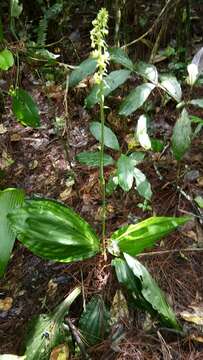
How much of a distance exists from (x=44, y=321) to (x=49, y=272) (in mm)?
316

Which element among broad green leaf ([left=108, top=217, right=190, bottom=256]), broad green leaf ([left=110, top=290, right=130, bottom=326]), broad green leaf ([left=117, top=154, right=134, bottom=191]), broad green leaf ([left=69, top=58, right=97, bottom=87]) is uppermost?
broad green leaf ([left=69, top=58, right=97, bottom=87])

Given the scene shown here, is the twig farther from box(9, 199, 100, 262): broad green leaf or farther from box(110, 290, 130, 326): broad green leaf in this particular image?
box(9, 199, 100, 262): broad green leaf

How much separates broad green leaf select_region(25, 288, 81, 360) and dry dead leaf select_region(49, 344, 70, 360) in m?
0.03

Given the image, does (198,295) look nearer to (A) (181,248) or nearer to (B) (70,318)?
(A) (181,248)

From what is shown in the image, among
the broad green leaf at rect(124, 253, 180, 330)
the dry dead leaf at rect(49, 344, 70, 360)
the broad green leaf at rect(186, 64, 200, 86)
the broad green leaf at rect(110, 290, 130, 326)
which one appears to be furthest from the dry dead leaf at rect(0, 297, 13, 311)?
the broad green leaf at rect(186, 64, 200, 86)

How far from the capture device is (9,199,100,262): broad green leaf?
5.88 feet

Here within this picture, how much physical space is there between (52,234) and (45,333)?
15.1 inches

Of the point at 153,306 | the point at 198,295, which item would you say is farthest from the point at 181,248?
the point at 153,306

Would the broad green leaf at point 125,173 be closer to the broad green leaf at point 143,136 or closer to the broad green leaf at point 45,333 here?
the broad green leaf at point 143,136

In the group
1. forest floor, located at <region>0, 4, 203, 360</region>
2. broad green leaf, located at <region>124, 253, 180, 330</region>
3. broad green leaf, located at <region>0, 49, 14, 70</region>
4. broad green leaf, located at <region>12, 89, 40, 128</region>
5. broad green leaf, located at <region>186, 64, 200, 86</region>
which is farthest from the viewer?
broad green leaf, located at <region>12, 89, 40, 128</region>

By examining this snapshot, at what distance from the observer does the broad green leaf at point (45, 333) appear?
171cm

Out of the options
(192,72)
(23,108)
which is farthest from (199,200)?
(23,108)

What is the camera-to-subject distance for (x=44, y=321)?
1803 mm

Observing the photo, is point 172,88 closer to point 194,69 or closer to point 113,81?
point 194,69
